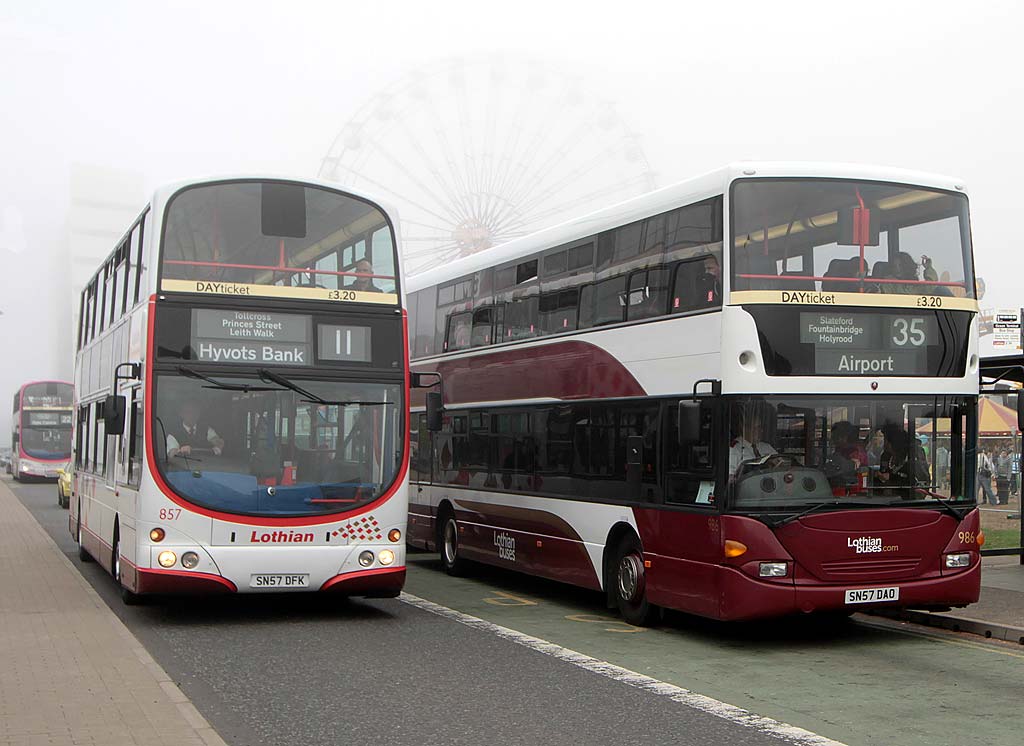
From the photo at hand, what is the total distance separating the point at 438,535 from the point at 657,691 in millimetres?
9794

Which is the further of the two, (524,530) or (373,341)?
(524,530)

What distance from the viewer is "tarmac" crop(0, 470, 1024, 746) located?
25.4 ft

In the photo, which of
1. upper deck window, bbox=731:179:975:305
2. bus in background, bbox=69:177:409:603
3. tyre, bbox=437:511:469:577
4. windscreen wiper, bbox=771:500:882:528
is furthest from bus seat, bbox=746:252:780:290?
tyre, bbox=437:511:469:577

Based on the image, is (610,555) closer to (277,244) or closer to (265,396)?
(265,396)

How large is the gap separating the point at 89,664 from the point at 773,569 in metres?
5.61

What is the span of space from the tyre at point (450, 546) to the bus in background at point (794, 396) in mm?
5102

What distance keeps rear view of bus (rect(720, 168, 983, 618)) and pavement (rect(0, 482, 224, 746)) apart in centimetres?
498

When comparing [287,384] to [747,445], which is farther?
[287,384]

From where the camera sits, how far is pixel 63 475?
1539 inches

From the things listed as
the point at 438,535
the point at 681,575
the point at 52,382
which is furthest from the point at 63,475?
the point at 681,575

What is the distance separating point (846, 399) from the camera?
1162cm

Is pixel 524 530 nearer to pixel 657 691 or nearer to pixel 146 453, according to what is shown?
pixel 146 453

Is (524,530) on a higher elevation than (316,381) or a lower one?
lower

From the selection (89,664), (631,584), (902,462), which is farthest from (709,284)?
(89,664)
